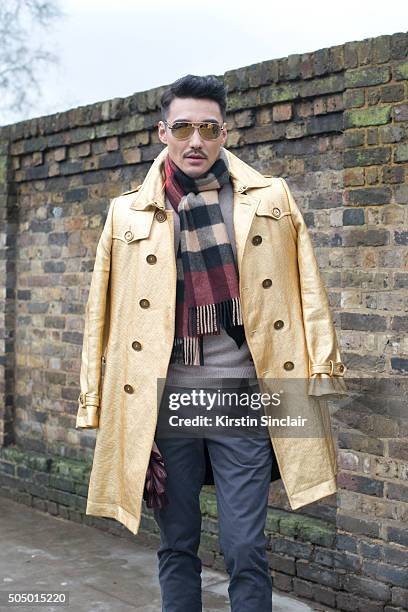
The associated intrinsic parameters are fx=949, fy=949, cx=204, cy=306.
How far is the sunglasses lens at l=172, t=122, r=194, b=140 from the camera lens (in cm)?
312

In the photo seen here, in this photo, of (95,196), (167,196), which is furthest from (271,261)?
(95,196)

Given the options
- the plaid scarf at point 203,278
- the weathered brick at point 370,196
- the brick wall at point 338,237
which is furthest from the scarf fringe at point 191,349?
the weathered brick at point 370,196

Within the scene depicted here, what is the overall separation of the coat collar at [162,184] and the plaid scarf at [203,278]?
0.26 feet

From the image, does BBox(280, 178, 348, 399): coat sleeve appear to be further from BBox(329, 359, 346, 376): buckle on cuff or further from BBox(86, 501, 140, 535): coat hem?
BBox(86, 501, 140, 535): coat hem

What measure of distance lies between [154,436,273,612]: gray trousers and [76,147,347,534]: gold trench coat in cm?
10

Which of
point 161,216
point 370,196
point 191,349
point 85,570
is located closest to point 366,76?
point 370,196

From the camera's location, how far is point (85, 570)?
16.3 ft

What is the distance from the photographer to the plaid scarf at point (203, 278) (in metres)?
3.12

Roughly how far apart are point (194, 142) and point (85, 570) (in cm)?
273

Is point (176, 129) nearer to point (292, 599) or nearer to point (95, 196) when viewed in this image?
point (292, 599)

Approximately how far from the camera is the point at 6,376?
6738 mm

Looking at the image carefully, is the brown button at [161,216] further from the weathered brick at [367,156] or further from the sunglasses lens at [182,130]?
the weathered brick at [367,156]

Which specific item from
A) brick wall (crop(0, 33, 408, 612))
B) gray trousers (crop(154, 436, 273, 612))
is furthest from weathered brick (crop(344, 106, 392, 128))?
gray trousers (crop(154, 436, 273, 612))

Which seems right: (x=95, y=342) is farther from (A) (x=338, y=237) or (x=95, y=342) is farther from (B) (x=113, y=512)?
(A) (x=338, y=237)
